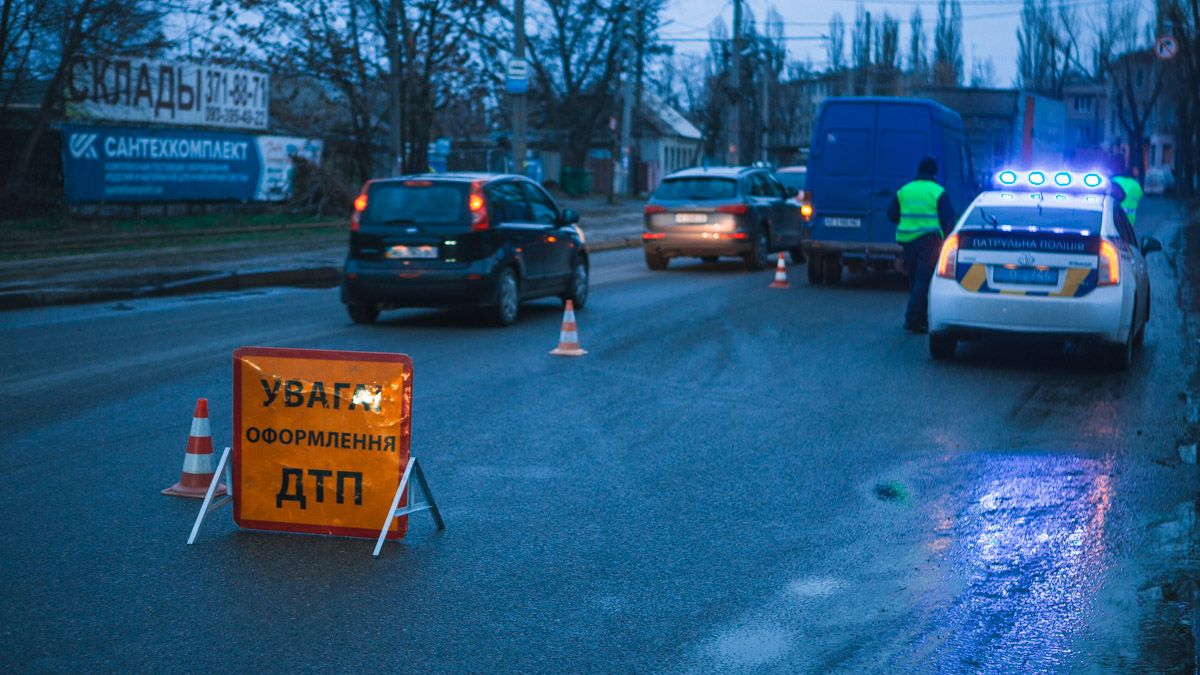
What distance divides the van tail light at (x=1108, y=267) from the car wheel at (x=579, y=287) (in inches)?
257

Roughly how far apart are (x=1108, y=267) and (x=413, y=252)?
657 centimetres

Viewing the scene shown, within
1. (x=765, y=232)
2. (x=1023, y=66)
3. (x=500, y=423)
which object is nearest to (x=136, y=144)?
(x=765, y=232)

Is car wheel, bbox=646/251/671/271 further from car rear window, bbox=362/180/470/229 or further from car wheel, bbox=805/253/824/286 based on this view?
car rear window, bbox=362/180/470/229

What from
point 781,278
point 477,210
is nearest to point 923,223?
point 477,210

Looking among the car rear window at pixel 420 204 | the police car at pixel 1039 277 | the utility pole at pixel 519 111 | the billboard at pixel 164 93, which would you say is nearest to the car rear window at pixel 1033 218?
the police car at pixel 1039 277

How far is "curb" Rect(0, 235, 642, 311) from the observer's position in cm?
1683

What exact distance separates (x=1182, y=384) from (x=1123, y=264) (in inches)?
43.2

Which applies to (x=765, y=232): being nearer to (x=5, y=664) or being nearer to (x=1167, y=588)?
(x=1167, y=588)

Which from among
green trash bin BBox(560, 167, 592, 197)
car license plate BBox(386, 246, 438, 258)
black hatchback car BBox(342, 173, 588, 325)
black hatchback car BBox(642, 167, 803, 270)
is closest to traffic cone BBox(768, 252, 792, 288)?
black hatchback car BBox(642, 167, 803, 270)

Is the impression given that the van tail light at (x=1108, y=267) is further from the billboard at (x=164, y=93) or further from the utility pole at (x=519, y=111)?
the billboard at (x=164, y=93)

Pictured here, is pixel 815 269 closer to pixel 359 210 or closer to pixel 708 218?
pixel 708 218

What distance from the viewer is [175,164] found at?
105 feet

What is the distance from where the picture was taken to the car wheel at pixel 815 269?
800 inches

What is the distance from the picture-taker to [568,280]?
643 inches
